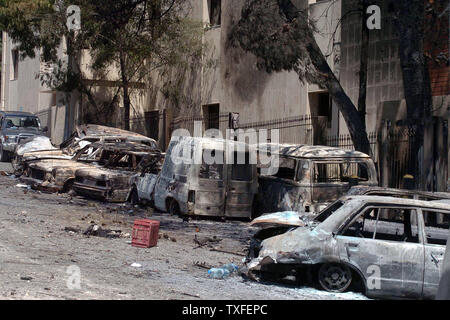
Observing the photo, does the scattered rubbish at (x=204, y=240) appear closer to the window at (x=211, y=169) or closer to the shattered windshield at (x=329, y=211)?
the window at (x=211, y=169)

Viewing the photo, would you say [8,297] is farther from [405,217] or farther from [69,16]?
[69,16]

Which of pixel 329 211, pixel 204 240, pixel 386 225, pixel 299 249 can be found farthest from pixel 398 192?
pixel 204 240

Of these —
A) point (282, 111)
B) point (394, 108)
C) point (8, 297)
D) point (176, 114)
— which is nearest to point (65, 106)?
point (176, 114)

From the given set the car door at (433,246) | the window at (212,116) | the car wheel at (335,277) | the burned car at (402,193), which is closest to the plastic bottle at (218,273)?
the car wheel at (335,277)

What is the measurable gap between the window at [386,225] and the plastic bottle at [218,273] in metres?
1.64

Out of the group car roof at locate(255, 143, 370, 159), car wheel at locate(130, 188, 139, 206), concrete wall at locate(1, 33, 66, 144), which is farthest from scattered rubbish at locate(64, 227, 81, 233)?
concrete wall at locate(1, 33, 66, 144)

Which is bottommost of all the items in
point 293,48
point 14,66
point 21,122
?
point 21,122

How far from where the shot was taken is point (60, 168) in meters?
18.4

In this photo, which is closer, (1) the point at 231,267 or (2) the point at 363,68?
(1) the point at 231,267

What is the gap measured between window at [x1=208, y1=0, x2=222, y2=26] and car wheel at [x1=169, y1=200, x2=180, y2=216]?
1336 cm

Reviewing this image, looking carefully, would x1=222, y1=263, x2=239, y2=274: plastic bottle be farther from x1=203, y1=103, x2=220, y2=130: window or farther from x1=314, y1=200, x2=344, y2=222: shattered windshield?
x1=203, y1=103, x2=220, y2=130: window

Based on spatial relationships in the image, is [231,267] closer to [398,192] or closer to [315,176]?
[398,192]

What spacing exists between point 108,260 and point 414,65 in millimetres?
6781

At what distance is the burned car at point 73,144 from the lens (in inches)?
803
